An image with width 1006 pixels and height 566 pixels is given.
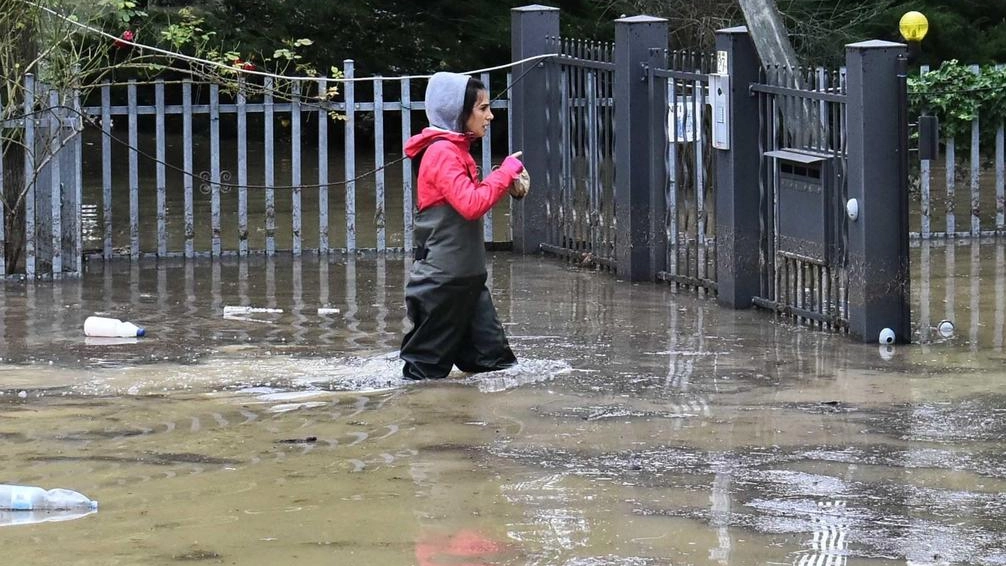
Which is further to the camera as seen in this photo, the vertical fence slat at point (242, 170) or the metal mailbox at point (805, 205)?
the vertical fence slat at point (242, 170)

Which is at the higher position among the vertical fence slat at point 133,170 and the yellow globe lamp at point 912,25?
the yellow globe lamp at point 912,25

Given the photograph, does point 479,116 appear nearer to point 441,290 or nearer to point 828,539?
point 441,290

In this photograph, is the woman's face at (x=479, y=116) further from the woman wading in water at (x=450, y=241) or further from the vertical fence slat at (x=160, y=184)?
the vertical fence slat at (x=160, y=184)

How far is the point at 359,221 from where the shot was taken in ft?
53.4

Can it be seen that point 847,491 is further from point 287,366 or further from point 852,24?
point 852,24

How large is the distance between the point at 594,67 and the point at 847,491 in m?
6.63

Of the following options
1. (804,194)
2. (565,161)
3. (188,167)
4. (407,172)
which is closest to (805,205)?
(804,194)

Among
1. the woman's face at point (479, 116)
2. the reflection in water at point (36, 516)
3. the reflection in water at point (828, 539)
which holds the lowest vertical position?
the reflection in water at point (828, 539)

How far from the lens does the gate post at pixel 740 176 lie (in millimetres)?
10859

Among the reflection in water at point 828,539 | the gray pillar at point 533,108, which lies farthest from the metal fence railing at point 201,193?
the reflection in water at point 828,539

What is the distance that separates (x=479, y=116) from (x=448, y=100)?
0.17m

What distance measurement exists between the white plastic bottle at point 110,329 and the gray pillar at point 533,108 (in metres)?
4.27

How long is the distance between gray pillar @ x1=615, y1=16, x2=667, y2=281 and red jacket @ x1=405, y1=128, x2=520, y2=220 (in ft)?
11.9

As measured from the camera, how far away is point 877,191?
9609 millimetres
